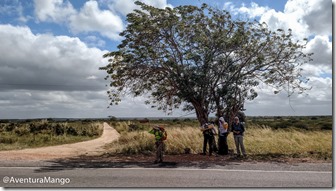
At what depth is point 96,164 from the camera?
1238 centimetres

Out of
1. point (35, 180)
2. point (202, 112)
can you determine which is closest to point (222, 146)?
point (202, 112)

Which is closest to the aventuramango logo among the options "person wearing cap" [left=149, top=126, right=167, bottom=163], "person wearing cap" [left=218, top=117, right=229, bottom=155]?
"person wearing cap" [left=149, top=126, right=167, bottom=163]

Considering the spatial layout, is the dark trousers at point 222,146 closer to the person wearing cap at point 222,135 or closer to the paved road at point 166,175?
the person wearing cap at point 222,135

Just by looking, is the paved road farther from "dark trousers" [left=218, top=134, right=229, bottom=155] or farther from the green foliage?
the green foliage

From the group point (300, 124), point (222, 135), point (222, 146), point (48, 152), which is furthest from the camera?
point (300, 124)

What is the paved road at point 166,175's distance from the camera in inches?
348

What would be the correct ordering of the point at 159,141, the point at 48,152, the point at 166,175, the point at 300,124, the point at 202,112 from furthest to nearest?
1. the point at 300,124
2. the point at 48,152
3. the point at 202,112
4. the point at 159,141
5. the point at 166,175

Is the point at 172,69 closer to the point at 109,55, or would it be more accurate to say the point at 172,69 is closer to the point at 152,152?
the point at 109,55

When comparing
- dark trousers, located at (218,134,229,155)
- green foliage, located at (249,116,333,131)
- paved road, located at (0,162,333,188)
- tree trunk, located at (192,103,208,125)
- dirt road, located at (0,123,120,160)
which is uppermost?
tree trunk, located at (192,103,208,125)

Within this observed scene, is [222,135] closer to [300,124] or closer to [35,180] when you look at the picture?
[35,180]

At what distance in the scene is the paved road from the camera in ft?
29.0

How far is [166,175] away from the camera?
995cm

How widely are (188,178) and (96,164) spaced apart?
4254mm

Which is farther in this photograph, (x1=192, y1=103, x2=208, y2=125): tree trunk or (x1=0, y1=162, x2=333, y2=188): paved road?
(x1=192, y1=103, x2=208, y2=125): tree trunk
